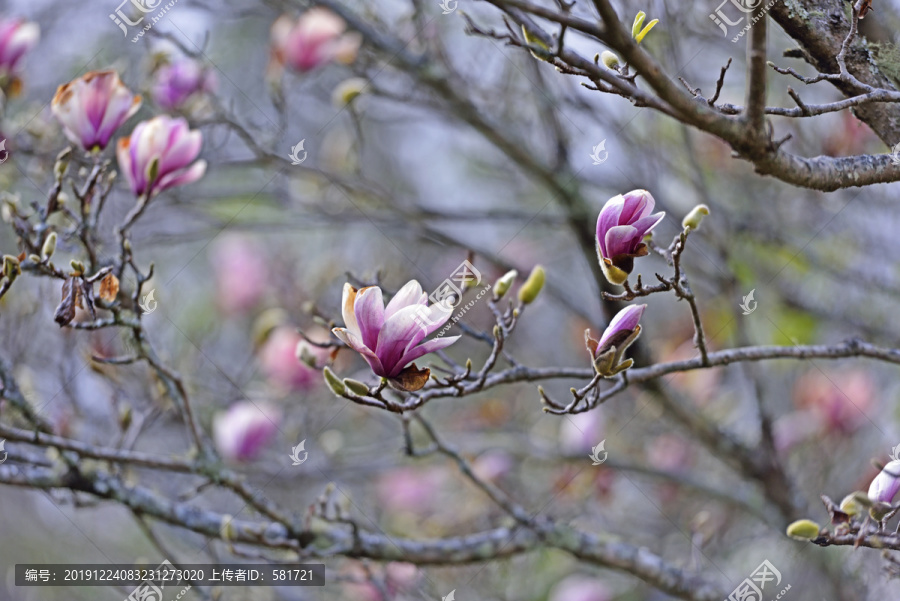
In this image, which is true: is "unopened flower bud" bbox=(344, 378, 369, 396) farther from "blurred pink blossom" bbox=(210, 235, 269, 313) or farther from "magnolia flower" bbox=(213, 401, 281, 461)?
"blurred pink blossom" bbox=(210, 235, 269, 313)

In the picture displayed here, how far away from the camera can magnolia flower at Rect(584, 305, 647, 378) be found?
1.22 meters

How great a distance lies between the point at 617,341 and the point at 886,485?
43cm

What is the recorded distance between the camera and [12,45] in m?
2.12

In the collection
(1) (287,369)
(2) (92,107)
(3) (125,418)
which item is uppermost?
(2) (92,107)

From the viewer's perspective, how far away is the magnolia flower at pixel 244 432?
8.34 ft

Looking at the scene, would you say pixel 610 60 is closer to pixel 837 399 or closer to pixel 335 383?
pixel 335 383

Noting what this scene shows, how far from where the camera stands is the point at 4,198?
1.57 m

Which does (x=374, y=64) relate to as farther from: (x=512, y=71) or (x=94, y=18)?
(x=94, y=18)

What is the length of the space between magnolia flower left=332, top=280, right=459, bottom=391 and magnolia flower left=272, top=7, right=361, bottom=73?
166cm

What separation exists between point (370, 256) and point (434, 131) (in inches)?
68.7

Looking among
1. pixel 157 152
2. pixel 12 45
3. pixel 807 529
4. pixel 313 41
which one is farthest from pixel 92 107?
pixel 807 529

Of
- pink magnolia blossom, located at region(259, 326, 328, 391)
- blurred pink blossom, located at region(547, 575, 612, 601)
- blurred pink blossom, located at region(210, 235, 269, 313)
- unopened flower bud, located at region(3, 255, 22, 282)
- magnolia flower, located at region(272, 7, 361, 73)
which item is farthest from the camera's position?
blurred pink blossom, located at region(210, 235, 269, 313)

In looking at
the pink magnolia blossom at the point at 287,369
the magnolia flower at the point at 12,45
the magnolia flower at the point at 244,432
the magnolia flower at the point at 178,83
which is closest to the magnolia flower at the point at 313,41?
the magnolia flower at the point at 178,83

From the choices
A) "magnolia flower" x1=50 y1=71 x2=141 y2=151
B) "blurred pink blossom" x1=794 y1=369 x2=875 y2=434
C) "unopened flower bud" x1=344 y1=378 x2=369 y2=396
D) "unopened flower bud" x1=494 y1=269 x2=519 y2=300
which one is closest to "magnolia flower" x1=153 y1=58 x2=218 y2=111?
"magnolia flower" x1=50 y1=71 x2=141 y2=151
